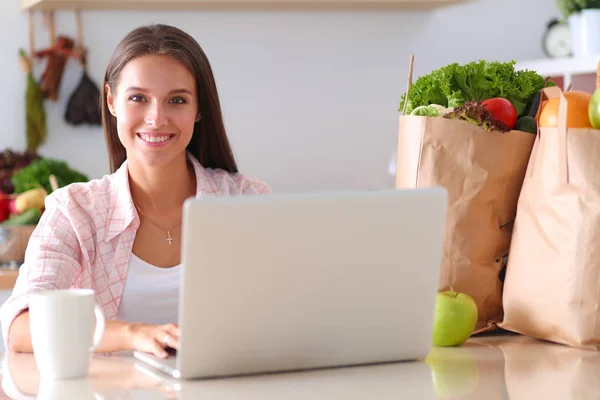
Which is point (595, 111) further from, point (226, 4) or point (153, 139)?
point (226, 4)

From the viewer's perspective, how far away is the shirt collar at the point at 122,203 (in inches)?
A: 66.6

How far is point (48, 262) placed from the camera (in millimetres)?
1548

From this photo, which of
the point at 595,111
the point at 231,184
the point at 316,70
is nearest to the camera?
the point at 595,111

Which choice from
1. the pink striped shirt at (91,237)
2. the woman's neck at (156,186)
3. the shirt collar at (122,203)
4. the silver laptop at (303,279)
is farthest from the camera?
the woman's neck at (156,186)

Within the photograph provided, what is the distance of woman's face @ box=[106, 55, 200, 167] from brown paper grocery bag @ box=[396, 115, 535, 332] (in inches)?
18.8

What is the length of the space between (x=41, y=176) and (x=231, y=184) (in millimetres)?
1070

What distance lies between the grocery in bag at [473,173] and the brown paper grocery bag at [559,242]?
0.13 feet

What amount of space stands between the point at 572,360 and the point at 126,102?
3.02ft

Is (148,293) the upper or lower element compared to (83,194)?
lower

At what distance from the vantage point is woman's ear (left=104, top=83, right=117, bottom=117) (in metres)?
1.84

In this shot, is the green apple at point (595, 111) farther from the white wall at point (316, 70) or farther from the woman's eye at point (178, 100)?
the white wall at point (316, 70)

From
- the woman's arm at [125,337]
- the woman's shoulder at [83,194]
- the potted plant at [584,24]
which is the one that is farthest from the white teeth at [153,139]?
the potted plant at [584,24]

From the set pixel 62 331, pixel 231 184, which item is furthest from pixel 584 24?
pixel 62 331

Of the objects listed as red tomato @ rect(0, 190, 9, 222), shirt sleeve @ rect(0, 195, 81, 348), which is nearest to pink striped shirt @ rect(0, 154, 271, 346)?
shirt sleeve @ rect(0, 195, 81, 348)
